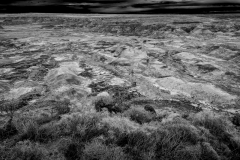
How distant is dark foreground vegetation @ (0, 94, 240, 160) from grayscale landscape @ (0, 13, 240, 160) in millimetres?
19

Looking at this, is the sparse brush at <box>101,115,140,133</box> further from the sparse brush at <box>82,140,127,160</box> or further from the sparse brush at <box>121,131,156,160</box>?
the sparse brush at <box>82,140,127,160</box>

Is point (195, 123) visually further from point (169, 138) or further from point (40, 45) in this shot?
point (40, 45)

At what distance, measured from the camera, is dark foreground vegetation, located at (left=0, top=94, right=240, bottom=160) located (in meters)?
3.48

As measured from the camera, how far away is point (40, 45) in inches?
536

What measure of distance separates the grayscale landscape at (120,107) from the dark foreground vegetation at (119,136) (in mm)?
19

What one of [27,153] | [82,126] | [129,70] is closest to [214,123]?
[82,126]

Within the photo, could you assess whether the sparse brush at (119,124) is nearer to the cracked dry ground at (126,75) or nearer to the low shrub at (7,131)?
the cracked dry ground at (126,75)

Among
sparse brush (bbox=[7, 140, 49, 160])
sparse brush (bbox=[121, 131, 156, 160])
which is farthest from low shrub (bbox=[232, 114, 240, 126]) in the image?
sparse brush (bbox=[7, 140, 49, 160])

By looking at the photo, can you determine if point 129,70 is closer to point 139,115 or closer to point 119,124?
point 139,115

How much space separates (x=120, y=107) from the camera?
5.35 meters

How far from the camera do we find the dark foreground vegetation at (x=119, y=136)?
3.48m

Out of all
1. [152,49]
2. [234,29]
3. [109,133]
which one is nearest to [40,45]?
[152,49]

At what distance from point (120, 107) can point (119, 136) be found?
1.39m

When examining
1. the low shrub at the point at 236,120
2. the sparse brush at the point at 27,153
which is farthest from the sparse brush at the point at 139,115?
the sparse brush at the point at 27,153
